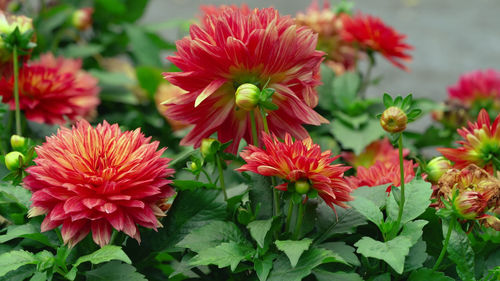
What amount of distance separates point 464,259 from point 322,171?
7.7 inches

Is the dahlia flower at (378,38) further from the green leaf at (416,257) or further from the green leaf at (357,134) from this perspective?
the green leaf at (416,257)

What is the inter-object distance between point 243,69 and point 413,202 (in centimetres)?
24

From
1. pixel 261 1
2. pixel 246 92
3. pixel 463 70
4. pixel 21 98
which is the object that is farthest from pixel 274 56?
pixel 261 1

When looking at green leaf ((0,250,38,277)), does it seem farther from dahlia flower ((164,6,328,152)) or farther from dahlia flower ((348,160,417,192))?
dahlia flower ((348,160,417,192))

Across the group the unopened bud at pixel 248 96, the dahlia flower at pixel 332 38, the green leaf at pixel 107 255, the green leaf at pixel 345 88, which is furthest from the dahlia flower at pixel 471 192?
the dahlia flower at pixel 332 38

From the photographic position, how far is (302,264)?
63 cm

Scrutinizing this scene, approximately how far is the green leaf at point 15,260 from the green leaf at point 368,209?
351 millimetres

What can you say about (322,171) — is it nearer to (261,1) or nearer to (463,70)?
(463,70)

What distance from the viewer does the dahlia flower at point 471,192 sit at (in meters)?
0.62

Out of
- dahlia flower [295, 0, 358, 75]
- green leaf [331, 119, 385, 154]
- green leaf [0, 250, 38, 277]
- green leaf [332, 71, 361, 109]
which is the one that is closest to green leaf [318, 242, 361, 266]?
green leaf [0, 250, 38, 277]

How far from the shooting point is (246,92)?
620mm

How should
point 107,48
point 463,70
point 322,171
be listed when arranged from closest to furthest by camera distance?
point 322,171 → point 107,48 → point 463,70

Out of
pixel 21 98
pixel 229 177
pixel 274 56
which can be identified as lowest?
pixel 229 177

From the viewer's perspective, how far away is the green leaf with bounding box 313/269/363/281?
639 mm
